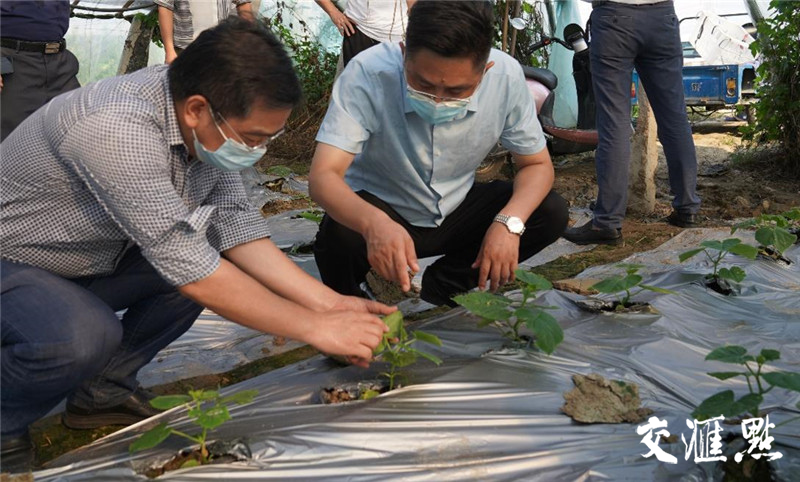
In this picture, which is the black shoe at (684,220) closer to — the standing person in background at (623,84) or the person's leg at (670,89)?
the person's leg at (670,89)

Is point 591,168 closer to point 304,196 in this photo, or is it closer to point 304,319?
point 304,196

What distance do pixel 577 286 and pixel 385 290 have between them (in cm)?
73

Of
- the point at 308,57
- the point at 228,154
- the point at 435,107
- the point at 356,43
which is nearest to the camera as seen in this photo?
the point at 228,154

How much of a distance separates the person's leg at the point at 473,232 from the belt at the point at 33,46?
5.67 ft

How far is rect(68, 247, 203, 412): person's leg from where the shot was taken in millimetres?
2152

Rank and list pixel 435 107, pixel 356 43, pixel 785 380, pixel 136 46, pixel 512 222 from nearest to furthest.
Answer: pixel 785 380, pixel 435 107, pixel 512 222, pixel 356 43, pixel 136 46

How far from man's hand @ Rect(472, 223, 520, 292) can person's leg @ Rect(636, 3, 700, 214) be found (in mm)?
2030

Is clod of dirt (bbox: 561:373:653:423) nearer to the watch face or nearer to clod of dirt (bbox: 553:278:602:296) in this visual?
the watch face

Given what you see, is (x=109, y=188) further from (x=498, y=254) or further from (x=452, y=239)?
(x=452, y=239)

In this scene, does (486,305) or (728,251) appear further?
(728,251)

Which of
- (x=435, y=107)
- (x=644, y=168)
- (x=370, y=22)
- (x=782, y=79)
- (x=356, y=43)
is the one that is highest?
(x=370, y=22)

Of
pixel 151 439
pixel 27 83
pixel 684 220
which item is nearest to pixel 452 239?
pixel 151 439

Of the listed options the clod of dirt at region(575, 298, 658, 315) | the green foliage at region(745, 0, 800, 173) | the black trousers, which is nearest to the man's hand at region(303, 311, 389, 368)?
the black trousers

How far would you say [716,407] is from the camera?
1.67 metres
